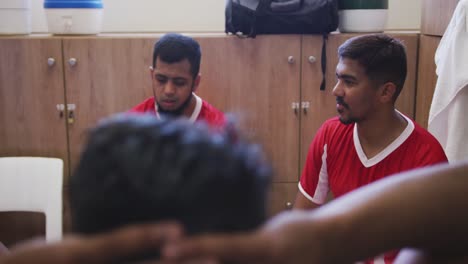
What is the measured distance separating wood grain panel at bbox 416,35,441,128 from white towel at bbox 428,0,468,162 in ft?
1.10

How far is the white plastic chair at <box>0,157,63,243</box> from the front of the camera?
7.78ft

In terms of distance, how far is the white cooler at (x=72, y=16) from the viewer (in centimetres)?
262

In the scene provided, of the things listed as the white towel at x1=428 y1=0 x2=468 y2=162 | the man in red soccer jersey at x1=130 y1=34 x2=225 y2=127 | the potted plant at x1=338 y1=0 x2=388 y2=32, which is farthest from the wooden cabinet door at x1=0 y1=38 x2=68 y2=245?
the white towel at x1=428 y1=0 x2=468 y2=162

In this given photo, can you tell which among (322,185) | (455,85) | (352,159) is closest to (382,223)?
(352,159)

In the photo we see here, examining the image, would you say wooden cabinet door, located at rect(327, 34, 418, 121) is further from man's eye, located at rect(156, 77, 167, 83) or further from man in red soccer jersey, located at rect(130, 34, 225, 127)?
man's eye, located at rect(156, 77, 167, 83)

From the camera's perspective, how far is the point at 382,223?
644mm

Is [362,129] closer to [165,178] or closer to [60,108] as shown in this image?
[60,108]

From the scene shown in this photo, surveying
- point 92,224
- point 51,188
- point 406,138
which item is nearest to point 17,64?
point 51,188

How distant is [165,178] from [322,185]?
62.7 inches

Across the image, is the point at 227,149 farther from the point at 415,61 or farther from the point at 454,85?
the point at 415,61

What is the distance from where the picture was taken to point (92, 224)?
1.74ft

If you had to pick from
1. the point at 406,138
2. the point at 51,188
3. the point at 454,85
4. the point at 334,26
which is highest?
the point at 334,26

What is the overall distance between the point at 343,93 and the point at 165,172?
165cm

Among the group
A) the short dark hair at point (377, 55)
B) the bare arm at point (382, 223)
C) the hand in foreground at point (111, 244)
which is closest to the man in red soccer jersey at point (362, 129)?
the short dark hair at point (377, 55)
